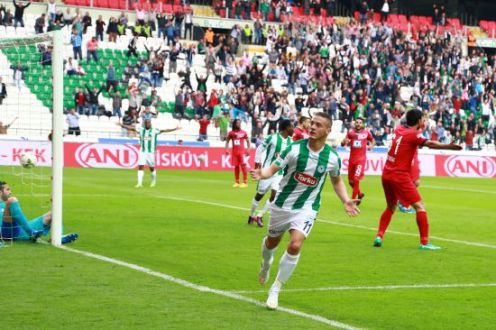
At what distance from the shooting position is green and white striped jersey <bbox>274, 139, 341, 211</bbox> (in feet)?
36.5

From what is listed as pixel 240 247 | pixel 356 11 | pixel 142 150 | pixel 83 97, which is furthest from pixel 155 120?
pixel 240 247

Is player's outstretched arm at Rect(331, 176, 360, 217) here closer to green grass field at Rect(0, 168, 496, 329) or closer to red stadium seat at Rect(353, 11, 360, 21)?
green grass field at Rect(0, 168, 496, 329)

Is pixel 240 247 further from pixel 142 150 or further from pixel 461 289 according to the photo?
pixel 142 150

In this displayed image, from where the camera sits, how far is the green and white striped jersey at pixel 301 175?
36.5 ft

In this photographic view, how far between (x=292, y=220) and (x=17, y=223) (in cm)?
619

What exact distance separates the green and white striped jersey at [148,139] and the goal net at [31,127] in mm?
2992

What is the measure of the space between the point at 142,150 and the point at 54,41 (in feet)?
50.8

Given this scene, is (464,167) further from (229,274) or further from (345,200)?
(345,200)

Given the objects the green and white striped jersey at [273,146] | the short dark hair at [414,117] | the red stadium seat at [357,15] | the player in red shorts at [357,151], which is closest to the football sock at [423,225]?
the short dark hair at [414,117]

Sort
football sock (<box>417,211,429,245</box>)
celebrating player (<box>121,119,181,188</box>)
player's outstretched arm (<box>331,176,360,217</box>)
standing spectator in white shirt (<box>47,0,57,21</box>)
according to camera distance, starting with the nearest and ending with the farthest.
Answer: player's outstretched arm (<box>331,176,360,217</box>) < football sock (<box>417,211,429,245</box>) < celebrating player (<box>121,119,181,188</box>) < standing spectator in white shirt (<box>47,0,57,21</box>)

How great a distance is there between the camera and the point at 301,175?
36.6 ft

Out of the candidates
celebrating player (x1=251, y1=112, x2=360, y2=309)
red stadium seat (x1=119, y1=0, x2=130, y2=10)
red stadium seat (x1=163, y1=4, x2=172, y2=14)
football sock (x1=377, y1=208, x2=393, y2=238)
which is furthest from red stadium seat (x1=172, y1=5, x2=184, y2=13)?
celebrating player (x1=251, y1=112, x2=360, y2=309)

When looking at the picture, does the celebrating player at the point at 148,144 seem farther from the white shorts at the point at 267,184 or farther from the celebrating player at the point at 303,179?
the celebrating player at the point at 303,179

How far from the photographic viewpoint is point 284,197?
36.6 feet
